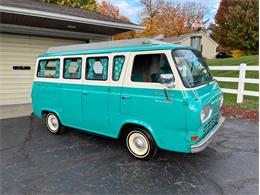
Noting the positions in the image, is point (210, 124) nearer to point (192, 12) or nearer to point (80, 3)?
point (80, 3)

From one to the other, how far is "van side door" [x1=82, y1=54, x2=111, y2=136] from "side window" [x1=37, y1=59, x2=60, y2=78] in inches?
39.7

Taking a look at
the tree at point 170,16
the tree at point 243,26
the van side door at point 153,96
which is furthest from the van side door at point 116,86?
the tree at point 170,16

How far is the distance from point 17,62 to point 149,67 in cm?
721

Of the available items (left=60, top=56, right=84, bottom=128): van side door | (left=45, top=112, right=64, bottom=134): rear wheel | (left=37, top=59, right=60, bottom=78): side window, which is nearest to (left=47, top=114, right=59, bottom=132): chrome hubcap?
(left=45, top=112, right=64, bottom=134): rear wheel

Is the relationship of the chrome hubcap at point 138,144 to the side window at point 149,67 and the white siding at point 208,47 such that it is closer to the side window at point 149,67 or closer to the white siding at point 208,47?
the side window at point 149,67

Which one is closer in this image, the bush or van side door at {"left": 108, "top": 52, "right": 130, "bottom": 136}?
van side door at {"left": 108, "top": 52, "right": 130, "bottom": 136}

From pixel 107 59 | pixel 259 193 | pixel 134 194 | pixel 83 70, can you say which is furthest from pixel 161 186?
pixel 83 70

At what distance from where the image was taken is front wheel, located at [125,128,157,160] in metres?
3.72

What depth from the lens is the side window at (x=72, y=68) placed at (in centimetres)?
459

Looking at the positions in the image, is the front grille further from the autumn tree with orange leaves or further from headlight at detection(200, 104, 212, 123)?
the autumn tree with orange leaves

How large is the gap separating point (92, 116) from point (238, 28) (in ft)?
94.8

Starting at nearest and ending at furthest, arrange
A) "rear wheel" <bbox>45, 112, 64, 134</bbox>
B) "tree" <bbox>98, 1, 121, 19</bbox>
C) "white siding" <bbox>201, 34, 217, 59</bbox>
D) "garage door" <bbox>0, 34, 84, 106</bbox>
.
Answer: "rear wheel" <bbox>45, 112, 64, 134</bbox> → "garage door" <bbox>0, 34, 84, 106</bbox> → "white siding" <bbox>201, 34, 217, 59</bbox> → "tree" <bbox>98, 1, 121, 19</bbox>

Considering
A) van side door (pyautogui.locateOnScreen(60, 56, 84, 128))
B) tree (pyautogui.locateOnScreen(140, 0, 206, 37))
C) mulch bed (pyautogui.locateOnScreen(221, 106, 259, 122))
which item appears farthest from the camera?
tree (pyautogui.locateOnScreen(140, 0, 206, 37))

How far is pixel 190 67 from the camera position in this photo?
3.68 m
